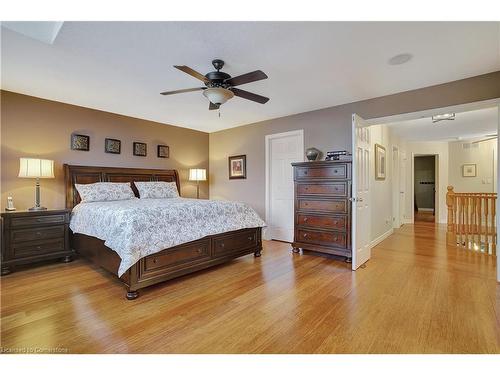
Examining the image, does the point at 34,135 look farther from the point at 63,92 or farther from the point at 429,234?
Result: the point at 429,234

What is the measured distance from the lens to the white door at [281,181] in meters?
4.75

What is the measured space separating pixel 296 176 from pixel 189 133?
2.82m

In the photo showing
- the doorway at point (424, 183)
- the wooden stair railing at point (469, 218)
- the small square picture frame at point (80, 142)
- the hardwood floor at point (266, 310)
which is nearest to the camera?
the hardwood floor at point (266, 310)

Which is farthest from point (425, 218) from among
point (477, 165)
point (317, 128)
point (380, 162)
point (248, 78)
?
point (248, 78)

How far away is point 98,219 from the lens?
2959 mm

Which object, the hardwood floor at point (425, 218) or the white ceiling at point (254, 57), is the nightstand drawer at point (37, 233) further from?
the hardwood floor at point (425, 218)

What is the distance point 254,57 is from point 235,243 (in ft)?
7.58

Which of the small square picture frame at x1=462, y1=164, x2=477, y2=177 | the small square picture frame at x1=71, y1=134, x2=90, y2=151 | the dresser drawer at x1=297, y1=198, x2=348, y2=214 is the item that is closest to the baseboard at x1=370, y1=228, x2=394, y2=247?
the dresser drawer at x1=297, y1=198, x2=348, y2=214

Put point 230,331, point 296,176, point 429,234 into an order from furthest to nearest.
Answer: point 429,234 < point 296,176 < point 230,331

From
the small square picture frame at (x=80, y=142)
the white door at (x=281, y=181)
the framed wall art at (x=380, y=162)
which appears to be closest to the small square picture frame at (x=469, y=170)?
the framed wall art at (x=380, y=162)

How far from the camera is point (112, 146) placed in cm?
444

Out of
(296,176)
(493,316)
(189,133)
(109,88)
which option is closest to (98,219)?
(109,88)

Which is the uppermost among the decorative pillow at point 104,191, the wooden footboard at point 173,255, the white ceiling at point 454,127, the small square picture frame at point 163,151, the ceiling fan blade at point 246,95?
the white ceiling at point 454,127

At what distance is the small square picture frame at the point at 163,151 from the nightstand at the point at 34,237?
6.52ft
